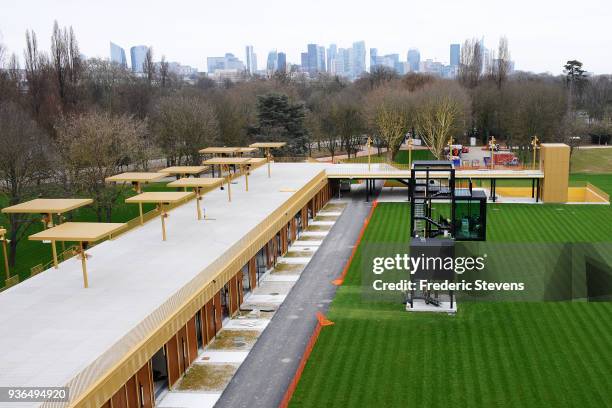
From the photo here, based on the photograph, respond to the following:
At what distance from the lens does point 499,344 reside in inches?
925

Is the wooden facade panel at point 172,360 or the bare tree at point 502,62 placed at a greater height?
the bare tree at point 502,62

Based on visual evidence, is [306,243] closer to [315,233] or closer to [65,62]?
[315,233]

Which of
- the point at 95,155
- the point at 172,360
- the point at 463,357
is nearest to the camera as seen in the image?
the point at 172,360

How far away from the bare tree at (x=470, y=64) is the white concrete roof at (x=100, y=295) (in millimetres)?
78966

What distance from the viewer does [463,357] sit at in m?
22.5

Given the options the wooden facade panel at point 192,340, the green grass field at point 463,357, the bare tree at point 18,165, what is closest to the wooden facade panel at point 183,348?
the wooden facade panel at point 192,340

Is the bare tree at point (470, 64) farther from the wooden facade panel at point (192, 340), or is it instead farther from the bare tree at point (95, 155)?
the wooden facade panel at point (192, 340)

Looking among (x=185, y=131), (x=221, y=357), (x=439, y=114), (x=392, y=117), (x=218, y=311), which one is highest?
(x=439, y=114)

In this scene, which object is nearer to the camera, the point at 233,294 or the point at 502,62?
the point at 233,294

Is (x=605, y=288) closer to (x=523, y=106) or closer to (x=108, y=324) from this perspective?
(x=108, y=324)

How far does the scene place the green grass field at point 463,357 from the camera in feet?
65.0

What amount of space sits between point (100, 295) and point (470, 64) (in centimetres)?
9811

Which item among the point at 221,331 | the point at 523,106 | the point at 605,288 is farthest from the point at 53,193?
the point at 523,106

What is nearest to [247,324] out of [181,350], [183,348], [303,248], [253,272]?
[253,272]
